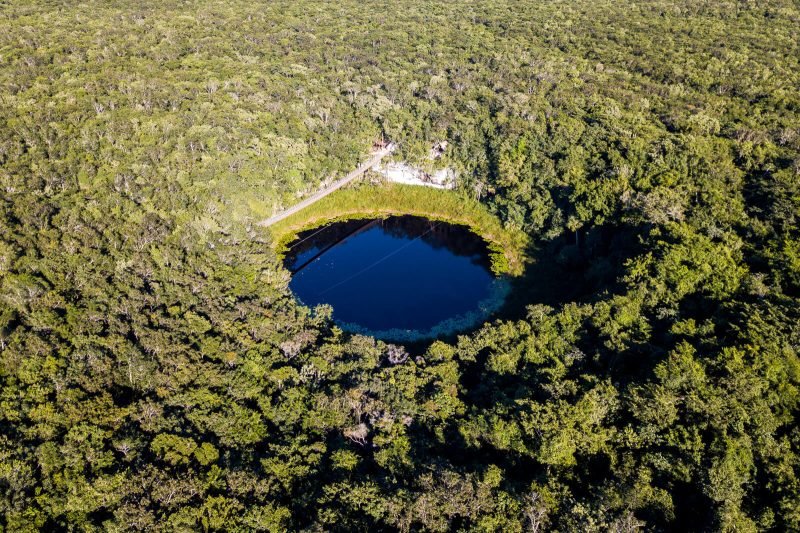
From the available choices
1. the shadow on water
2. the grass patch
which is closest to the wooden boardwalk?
the grass patch

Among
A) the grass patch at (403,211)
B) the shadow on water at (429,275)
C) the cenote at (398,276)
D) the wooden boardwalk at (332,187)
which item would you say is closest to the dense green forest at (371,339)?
the shadow on water at (429,275)

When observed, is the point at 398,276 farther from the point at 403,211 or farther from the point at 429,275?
the point at 403,211

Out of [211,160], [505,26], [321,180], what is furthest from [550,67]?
[211,160]

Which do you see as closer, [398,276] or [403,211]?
[398,276]

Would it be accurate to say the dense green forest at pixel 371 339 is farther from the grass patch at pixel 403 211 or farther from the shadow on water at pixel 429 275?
the grass patch at pixel 403 211

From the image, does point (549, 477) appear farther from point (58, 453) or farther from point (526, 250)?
point (526, 250)

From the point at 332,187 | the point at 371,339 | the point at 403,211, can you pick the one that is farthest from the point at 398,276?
the point at 332,187
